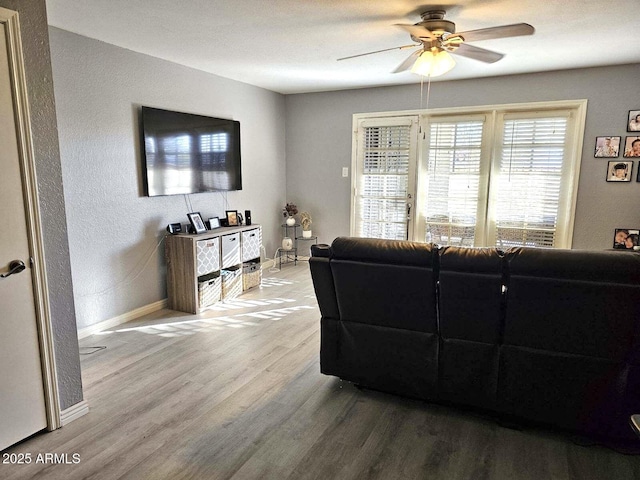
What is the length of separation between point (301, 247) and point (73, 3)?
4.16 metres

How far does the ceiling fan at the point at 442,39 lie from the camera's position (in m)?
2.57

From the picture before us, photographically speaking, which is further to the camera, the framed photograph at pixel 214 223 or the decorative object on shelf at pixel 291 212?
the decorative object on shelf at pixel 291 212

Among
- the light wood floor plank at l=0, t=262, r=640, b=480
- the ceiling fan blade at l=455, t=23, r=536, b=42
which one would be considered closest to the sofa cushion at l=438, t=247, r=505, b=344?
the light wood floor plank at l=0, t=262, r=640, b=480

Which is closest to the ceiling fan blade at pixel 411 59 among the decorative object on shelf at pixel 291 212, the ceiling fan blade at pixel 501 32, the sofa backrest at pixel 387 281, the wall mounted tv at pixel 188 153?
the ceiling fan blade at pixel 501 32

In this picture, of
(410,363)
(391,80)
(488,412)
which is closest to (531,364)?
(488,412)

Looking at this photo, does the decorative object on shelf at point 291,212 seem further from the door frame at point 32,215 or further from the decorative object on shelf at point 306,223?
the door frame at point 32,215

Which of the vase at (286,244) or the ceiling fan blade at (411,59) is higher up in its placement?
the ceiling fan blade at (411,59)

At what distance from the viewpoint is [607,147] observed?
4.24 meters

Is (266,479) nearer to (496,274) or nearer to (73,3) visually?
(496,274)

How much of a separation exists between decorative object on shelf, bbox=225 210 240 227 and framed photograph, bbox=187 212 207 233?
40cm

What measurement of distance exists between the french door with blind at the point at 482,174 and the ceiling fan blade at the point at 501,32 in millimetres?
2205

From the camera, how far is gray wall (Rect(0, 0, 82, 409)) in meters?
1.96

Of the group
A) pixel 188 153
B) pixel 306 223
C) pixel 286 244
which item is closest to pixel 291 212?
pixel 306 223

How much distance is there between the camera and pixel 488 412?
2.30 m
